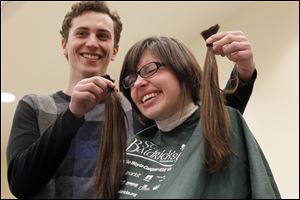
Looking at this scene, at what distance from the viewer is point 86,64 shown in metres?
1.04

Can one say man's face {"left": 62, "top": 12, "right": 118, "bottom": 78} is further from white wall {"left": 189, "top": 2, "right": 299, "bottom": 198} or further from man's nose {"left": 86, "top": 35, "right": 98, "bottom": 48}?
white wall {"left": 189, "top": 2, "right": 299, "bottom": 198}

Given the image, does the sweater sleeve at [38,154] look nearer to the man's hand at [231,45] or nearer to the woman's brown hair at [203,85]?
the woman's brown hair at [203,85]

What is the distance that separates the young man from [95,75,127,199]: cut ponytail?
36 mm

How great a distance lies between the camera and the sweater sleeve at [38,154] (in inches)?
31.2

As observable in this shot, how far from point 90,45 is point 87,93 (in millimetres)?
311

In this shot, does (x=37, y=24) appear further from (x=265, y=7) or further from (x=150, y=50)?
(x=150, y=50)

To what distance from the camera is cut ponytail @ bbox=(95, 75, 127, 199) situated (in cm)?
76

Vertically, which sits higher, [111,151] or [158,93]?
[158,93]

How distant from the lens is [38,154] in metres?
0.81

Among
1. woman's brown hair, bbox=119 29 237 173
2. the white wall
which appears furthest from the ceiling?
woman's brown hair, bbox=119 29 237 173

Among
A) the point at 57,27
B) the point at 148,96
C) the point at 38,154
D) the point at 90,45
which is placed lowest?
the point at 38,154

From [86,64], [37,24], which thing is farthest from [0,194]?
[86,64]

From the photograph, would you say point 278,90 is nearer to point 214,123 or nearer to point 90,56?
point 90,56

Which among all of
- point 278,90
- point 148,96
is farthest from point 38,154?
point 278,90
